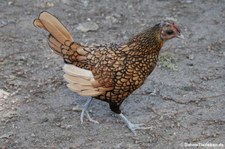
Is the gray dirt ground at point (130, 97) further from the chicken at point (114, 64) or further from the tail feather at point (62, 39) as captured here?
the tail feather at point (62, 39)

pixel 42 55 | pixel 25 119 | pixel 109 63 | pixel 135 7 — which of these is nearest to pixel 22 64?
pixel 42 55

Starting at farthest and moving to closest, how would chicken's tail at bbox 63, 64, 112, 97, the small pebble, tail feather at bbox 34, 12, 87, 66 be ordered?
the small pebble, tail feather at bbox 34, 12, 87, 66, chicken's tail at bbox 63, 64, 112, 97

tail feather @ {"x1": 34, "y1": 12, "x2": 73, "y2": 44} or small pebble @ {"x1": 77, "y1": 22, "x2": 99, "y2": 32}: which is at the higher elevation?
tail feather @ {"x1": 34, "y1": 12, "x2": 73, "y2": 44}

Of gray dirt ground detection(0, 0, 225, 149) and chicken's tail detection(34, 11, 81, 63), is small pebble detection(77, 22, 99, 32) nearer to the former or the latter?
gray dirt ground detection(0, 0, 225, 149)

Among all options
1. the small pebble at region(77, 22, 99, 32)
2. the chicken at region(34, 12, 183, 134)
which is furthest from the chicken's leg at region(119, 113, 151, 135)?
the small pebble at region(77, 22, 99, 32)

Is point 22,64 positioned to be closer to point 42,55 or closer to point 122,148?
point 42,55

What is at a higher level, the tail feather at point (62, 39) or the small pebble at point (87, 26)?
the tail feather at point (62, 39)

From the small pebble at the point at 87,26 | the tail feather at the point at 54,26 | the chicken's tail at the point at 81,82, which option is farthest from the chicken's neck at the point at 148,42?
the small pebble at the point at 87,26
